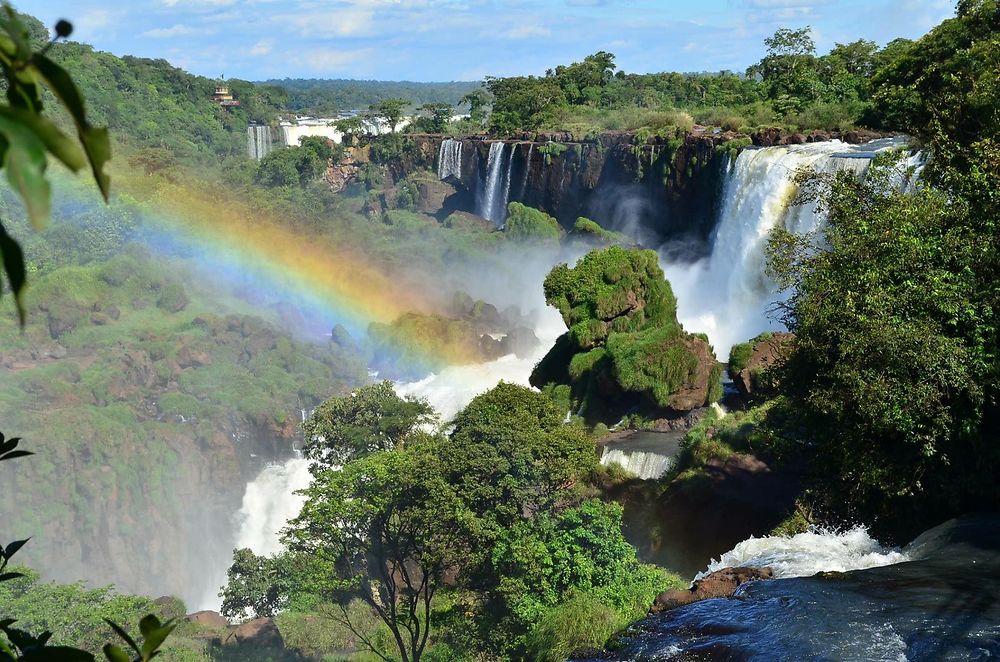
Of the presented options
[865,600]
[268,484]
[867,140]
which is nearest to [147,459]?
[268,484]

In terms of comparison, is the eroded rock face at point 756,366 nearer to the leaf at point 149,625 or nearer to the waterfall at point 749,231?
the waterfall at point 749,231

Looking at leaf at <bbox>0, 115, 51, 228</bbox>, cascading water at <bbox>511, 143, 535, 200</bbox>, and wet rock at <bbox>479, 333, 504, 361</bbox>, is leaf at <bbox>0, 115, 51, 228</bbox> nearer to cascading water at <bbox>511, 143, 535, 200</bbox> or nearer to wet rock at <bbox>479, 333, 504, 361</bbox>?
wet rock at <bbox>479, 333, 504, 361</bbox>

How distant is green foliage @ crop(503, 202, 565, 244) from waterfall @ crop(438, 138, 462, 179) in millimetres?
11632

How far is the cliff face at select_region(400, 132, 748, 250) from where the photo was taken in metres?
37.9

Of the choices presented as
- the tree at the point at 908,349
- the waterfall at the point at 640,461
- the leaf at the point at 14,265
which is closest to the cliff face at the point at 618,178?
the waterfall at the point at 640,461

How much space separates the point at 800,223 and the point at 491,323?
573 inches

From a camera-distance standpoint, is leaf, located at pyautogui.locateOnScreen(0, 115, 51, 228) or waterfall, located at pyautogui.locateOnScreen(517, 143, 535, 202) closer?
leaf, located at pyautogui.locateOnScreen(0, 115, 51, 228)

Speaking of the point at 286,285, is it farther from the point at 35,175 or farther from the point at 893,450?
the point at 35,175

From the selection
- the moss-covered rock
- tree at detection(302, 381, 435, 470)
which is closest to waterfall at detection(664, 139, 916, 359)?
the moss-covered rock

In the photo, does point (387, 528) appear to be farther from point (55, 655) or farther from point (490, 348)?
point (490, 348)

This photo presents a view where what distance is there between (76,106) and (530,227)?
45412 mm

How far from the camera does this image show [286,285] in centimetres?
5000

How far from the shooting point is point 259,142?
83.2 m

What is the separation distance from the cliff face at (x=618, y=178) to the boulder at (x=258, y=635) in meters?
22.3
